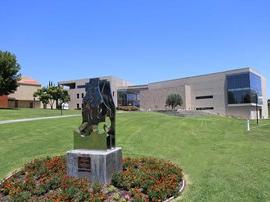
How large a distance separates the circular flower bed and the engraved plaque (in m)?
0.44

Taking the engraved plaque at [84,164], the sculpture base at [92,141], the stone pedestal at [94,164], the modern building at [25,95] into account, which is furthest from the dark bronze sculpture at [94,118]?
the modern building at [25,95]

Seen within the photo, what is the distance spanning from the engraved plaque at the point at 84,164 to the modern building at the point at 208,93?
72.9 metres

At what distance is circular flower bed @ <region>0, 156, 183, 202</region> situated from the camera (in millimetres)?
9000

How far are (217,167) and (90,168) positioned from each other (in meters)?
5.26

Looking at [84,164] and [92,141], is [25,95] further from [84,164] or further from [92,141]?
[84,164]

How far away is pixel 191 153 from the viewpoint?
1653 cm

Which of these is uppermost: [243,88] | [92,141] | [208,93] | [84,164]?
[243,88]

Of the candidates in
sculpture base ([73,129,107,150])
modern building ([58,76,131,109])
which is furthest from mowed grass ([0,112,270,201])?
modern building ([58,76,131,109])

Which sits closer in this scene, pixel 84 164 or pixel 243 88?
pixel 84 164

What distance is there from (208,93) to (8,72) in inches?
2193

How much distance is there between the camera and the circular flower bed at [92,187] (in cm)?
900

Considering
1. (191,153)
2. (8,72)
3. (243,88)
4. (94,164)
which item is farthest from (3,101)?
(94,164)

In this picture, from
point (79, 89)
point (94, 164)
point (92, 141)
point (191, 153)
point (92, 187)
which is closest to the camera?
point (92, 187)

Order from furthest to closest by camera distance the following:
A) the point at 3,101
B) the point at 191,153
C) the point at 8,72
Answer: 1. the point at 3,101
2. the point at 8,72
3. the point at 191,153
